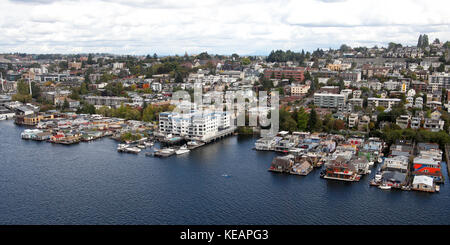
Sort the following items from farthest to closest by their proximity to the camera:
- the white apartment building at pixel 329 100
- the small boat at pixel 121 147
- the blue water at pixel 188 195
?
1. the white apartment building at pixel 329 100
2. the small boat at pixel 121 147
3. the blue water at pixel 188 195

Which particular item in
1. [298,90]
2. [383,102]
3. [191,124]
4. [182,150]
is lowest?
[182,150]

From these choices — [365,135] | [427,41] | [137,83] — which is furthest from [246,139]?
[427,41]

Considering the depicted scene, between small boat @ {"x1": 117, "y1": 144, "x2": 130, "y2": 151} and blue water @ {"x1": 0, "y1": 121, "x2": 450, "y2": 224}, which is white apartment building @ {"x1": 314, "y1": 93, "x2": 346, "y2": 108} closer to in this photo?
blue water @ {"x1": 0, "y1": 121, "x2": 450, "y2": 224}

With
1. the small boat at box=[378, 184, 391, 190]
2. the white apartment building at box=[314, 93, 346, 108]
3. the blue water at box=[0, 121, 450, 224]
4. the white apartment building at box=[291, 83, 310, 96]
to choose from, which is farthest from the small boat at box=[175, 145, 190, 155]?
the white apartment building at box=[291, 83, 310, 96]

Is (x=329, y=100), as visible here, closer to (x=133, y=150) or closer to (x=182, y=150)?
(x=182, y=150)

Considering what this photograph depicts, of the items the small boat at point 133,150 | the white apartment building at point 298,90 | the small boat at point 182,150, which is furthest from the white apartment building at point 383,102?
the small boat at point 133,150

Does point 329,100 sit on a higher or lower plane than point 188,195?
higher

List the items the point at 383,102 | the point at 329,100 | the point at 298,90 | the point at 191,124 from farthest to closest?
the point at 298,90
the point at 329,100
the point at 383,102
the point at 191,124

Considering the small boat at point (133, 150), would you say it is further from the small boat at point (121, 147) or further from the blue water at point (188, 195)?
the blue water at point (188, 195)

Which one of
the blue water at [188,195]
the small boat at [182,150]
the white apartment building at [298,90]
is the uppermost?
the white apartment building at [298,90]

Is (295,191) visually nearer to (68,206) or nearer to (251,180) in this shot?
(251,180)

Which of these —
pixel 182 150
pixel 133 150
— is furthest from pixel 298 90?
pixel 133 150
